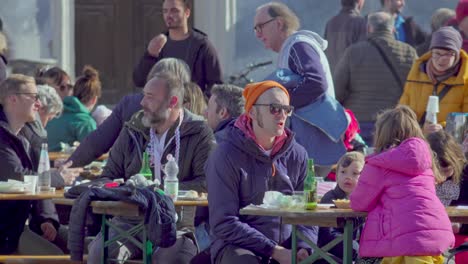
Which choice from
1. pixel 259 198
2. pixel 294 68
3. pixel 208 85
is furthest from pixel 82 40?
pixel 259 198

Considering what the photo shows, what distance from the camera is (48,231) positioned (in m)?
10.3

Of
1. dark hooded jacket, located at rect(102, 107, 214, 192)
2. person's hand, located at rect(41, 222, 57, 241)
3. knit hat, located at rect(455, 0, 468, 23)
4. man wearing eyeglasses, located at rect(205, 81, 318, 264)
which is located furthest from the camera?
knit hat, located at rect(455, 0, 468, 23)

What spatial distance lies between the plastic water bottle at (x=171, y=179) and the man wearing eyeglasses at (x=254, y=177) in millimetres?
423

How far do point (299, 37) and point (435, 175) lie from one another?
2.32m

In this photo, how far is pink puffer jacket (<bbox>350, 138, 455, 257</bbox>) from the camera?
27.1ft

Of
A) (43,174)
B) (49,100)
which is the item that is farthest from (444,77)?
(43,174)

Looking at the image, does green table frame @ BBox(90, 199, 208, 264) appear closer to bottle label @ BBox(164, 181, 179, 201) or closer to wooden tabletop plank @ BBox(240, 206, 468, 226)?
bottle label @ BBox(164, 181, 179, 201)

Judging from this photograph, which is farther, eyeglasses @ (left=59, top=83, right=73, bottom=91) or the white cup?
eyeglasses @ (left=59, top=83, right=73, bottom=91)

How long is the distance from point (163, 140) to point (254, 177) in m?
1.05

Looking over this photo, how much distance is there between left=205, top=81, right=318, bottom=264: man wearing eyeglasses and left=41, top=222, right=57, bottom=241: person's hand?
5.58 feet

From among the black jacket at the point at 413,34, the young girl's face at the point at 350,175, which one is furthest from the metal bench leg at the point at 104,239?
the black jacket at the point at 413,34

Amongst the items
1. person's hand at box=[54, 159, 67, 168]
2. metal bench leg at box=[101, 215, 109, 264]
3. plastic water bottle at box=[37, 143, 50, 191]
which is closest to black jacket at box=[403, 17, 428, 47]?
person's hand at box=[54, 159, 67, 168]

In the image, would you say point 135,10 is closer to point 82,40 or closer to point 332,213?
point 82,40

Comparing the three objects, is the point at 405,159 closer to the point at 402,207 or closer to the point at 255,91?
the point at 402,207
